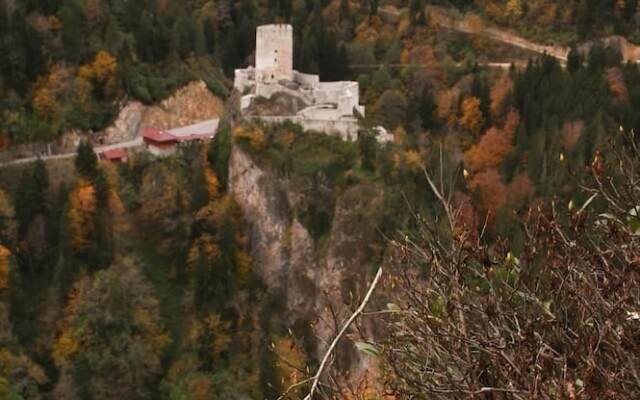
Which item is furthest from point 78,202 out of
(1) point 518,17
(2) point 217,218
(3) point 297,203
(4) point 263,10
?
(1) point 518,17

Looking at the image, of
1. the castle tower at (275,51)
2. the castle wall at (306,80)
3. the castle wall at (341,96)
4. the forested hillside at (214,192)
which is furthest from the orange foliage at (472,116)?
the castle tower at (275,51)

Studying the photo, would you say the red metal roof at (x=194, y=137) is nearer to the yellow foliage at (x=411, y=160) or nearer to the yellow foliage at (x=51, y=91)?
the yellow foliage at (x=51, y=91)

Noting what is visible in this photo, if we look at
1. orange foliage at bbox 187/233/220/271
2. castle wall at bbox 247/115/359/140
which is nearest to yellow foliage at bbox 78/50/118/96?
orange foliage at bbox 187/233/220/271

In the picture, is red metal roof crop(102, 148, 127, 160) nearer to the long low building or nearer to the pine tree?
the long low building

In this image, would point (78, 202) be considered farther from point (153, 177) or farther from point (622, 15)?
point (622, 15)

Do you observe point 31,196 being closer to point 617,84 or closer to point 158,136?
point 158,136

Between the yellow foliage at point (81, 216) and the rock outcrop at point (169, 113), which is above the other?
the rock outcrop at point (169, 113)

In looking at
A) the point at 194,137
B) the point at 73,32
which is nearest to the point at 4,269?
the point at 194,137
